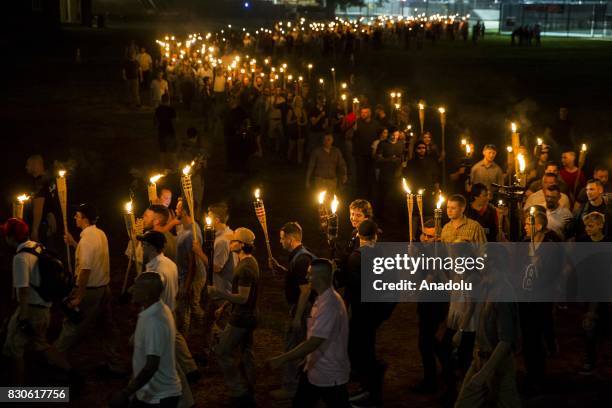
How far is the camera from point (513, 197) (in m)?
9.73

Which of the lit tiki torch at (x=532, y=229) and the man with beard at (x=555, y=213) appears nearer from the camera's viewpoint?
the lit tiki torch at (x=532, y=229)

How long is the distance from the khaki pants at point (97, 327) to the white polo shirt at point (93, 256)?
0.37 ft

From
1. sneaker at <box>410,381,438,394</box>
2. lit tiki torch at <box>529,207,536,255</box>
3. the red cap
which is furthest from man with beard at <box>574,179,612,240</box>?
the red cap

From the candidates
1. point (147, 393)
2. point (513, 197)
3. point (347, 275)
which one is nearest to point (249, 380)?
point (347, 275)

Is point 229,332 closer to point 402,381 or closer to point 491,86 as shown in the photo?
point 402,381

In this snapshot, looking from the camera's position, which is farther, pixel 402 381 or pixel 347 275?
pixel 402 381

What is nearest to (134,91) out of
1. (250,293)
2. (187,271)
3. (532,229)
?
(187,271)

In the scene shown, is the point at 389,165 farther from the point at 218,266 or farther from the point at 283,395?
the point at 283,395

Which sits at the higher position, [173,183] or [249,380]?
[173,183]

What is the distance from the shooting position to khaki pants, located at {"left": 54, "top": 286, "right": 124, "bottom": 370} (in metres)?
Result: 8.27

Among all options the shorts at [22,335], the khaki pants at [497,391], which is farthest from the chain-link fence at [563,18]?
the khaki pants at [497,391]

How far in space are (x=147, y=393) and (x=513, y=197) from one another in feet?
16.9

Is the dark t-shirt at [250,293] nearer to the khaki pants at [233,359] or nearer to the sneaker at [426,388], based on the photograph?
the khaki pants at [233,359]

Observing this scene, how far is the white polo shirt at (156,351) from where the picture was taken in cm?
584
